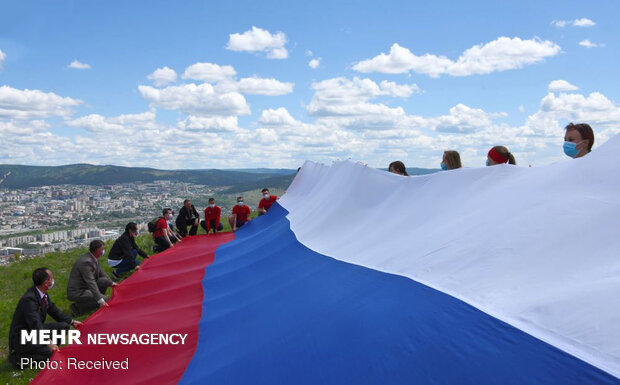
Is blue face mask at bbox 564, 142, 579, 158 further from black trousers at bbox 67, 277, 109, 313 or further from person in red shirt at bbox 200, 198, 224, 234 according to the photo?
person in red shirt at bbox 200, 198, 224, 234

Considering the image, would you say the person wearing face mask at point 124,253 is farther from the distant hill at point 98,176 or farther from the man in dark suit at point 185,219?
the distant hill at point 98,176

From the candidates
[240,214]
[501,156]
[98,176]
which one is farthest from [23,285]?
Result: [98,176]

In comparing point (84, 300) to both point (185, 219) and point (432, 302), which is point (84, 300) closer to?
point (432, 302)

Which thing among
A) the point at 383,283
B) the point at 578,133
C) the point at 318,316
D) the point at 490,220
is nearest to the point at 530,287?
the point at 490,220

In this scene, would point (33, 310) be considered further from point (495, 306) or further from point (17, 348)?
point (495, 306)

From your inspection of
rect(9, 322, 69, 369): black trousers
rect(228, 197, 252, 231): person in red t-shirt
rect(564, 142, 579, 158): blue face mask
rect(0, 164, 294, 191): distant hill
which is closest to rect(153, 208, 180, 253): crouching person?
rect(228, 197, 252, 231): person in red t-shirt

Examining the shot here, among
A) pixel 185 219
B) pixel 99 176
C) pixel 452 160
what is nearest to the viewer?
pixel 452 160
